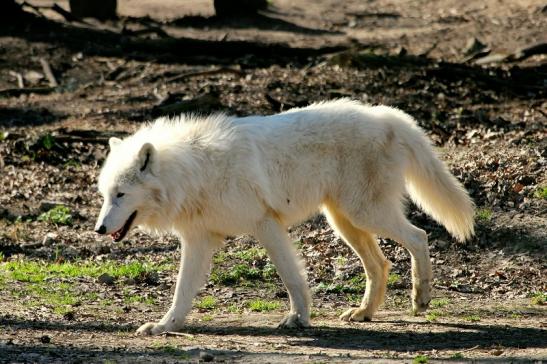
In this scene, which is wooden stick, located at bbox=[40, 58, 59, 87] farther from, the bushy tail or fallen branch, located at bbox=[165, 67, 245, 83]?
the bushy tail

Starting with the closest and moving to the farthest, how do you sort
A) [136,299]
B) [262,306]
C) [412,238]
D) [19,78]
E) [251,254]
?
[412,238]
[262,306]
[136,299]
[251,254]
[19,78]

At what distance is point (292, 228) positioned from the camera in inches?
421

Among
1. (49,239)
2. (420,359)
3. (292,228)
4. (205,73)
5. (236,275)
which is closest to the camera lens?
(420,359)

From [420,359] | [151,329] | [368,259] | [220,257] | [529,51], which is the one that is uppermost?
[529,51]

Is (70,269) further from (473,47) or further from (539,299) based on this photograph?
(473,47)

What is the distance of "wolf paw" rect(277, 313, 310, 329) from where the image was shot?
774 cm

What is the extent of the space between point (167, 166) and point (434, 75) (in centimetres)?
946

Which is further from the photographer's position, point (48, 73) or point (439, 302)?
point (48, 73)

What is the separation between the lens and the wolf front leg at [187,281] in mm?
7680

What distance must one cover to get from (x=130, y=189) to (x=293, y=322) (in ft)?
5.18

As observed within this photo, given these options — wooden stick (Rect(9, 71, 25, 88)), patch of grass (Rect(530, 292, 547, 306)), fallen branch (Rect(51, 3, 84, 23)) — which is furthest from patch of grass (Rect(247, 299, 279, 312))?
fallen branch (Rect(51, 3, 84, 23))

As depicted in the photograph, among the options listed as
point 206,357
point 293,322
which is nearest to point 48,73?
point 293,322

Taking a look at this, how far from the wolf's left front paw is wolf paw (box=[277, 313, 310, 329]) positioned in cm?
89

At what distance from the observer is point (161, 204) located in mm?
7773
